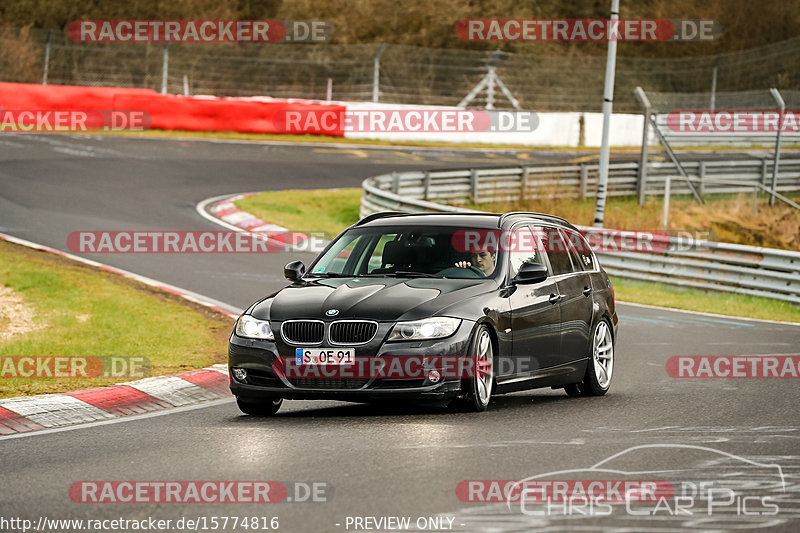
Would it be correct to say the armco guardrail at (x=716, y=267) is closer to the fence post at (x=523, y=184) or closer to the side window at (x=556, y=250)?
the fence post at (x=523, y=184)

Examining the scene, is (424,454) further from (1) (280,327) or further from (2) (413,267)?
(2) (413,267)

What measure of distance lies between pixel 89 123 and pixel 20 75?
39.8ft

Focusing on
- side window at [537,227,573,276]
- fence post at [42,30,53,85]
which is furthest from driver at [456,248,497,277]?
fence post at [42,30,53,85]

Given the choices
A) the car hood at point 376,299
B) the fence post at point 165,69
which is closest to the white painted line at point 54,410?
the car hood at point 376,299

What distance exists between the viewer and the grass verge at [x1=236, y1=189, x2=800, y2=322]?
67.2 feet

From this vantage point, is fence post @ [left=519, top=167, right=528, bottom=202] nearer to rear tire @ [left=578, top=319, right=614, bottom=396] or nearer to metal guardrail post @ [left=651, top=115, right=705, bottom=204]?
metal guardrail post @ [left=651, top=115, right=705, bottom=204]

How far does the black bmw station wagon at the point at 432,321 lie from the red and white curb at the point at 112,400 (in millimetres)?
1074

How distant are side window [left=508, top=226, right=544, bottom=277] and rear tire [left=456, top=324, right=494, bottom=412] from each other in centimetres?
91

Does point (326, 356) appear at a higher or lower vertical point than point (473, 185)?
lower

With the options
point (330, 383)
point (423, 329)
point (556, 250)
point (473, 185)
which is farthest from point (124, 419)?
point (473, 185)

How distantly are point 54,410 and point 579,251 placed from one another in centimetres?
493

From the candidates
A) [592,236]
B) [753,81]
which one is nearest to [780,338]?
[592,236]

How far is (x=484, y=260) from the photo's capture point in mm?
10453

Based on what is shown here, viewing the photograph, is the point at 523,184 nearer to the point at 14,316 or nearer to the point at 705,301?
the point at 705,301
